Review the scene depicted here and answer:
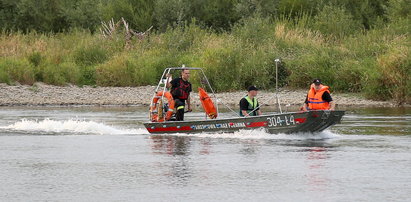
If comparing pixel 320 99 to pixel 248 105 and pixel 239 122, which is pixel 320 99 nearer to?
pixel 248 105

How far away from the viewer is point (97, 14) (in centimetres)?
6600

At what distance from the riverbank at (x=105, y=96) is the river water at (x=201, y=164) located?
1030 cm

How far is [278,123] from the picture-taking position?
76.4ft

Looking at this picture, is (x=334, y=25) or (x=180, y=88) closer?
(x=180, y=88)

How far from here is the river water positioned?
1465 cm

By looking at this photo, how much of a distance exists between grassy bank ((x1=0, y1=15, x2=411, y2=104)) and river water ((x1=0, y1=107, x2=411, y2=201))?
11.4 m

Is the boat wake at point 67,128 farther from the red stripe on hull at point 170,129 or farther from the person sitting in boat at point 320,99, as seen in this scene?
the person sitting in boat at point 320,99

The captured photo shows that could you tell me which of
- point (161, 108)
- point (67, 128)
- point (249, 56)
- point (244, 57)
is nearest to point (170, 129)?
point (161, 108)

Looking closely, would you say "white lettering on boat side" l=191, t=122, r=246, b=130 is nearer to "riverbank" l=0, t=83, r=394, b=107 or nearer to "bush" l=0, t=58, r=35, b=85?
"riverbank" l=0, t=83, r=394, b=107

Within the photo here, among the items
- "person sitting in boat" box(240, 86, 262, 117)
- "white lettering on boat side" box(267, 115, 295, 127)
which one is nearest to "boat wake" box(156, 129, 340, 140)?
"white lettering on boat side" box(267, 115, 295, 127)

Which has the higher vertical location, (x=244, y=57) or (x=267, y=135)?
(x=244, y=57)

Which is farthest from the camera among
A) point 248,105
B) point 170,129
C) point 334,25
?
point 334,25

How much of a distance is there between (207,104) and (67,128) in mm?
4997

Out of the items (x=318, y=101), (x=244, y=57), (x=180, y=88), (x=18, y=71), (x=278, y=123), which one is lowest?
(x=278, y=123)
